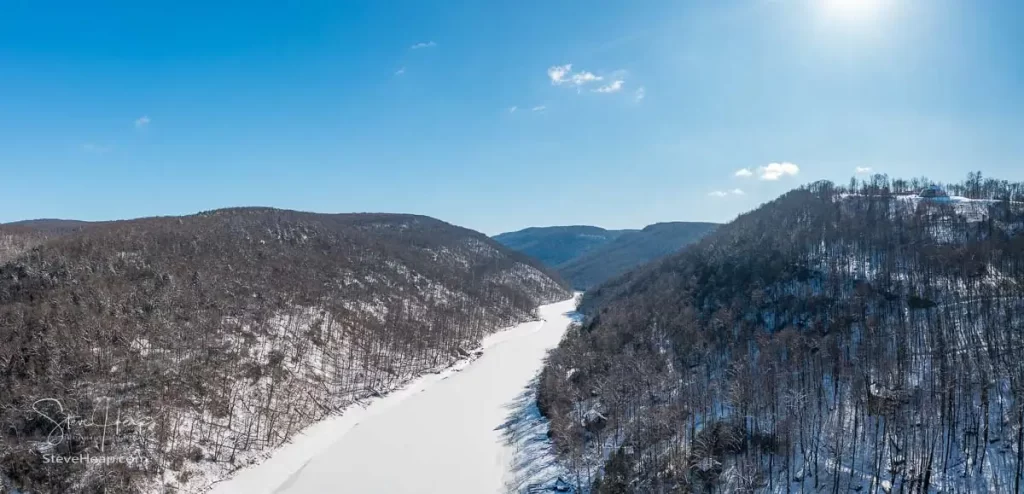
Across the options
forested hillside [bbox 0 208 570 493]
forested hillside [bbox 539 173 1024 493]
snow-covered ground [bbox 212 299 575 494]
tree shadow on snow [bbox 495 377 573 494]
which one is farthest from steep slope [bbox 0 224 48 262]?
forested hillside [bbox 539 173 1024 493]

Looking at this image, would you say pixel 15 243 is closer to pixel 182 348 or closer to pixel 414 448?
pixel 182 348

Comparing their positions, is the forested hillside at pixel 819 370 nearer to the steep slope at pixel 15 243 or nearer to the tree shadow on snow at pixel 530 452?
the tree shadow on snow at pixel 530 452

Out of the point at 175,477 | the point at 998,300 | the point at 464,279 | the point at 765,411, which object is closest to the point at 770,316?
the point at 998,300

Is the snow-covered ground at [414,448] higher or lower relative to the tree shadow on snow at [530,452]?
lower

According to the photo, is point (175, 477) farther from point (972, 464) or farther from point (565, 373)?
point (972, 464)

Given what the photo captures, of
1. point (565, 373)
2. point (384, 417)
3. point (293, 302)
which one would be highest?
point (293, 302)

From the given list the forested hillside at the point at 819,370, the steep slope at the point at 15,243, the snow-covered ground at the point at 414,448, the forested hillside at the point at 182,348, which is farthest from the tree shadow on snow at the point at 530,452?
the steep slope at the point at 15,243

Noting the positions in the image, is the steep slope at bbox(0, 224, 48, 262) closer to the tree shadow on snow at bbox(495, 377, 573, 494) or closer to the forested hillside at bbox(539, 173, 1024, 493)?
the tree shadow on snow at bbox(495, 377, 573, 494)
